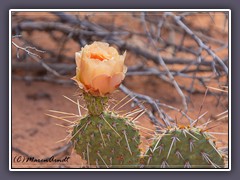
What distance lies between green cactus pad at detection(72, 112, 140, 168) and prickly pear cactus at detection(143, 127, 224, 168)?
3.2 inches

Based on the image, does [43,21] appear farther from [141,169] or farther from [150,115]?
[141,169]

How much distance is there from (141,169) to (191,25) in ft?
5.34

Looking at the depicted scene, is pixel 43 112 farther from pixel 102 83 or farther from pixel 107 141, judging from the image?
pixel 102 83

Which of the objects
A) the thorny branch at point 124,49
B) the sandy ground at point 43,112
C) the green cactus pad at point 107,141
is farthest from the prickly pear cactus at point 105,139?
the thorny branch at point 124,49

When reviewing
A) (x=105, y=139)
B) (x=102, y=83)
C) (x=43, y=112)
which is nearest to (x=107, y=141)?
(x=105, y=139)

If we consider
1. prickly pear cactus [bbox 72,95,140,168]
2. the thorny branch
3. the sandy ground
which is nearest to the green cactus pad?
prickly pear cactus [bbox 72,95,140,168]

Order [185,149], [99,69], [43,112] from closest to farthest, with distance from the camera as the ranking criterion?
[99,69], [185,149], [43,112]

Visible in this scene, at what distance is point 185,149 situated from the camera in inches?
64.1

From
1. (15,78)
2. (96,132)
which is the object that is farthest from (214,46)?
(96,132)

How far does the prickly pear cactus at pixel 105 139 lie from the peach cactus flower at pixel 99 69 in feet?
0.24

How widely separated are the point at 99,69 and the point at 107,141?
0.26 meters

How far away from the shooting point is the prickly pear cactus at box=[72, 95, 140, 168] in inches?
64.7
